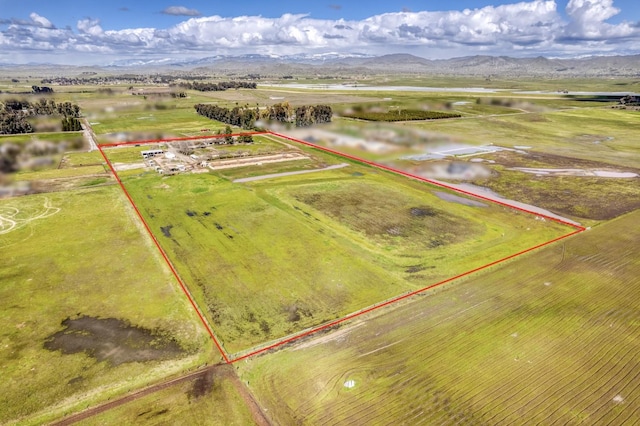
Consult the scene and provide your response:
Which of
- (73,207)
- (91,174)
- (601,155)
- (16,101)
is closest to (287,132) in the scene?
(91,174)

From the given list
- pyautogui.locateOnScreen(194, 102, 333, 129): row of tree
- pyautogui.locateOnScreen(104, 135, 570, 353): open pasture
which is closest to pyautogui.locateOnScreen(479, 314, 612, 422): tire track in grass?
pyautogui.locateOnScreen(104, 135, 570, 353): open pasture

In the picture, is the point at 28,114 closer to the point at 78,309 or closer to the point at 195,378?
the point at 78,309

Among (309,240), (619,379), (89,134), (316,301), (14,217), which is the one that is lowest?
(619,379)

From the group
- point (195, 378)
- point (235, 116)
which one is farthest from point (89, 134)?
point (195, 378)

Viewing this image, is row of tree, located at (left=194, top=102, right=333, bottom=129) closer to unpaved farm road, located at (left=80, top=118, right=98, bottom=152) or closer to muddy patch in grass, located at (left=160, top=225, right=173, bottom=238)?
unpaved farm road, located at (left=80, top=118, right=98, bottom=152)

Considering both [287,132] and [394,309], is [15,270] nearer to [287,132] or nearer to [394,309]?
[394,309]

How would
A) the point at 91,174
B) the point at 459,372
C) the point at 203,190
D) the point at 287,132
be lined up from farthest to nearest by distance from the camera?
the point at 287,132, the point at 91,174, the point at 203,190, the point at 459,372
